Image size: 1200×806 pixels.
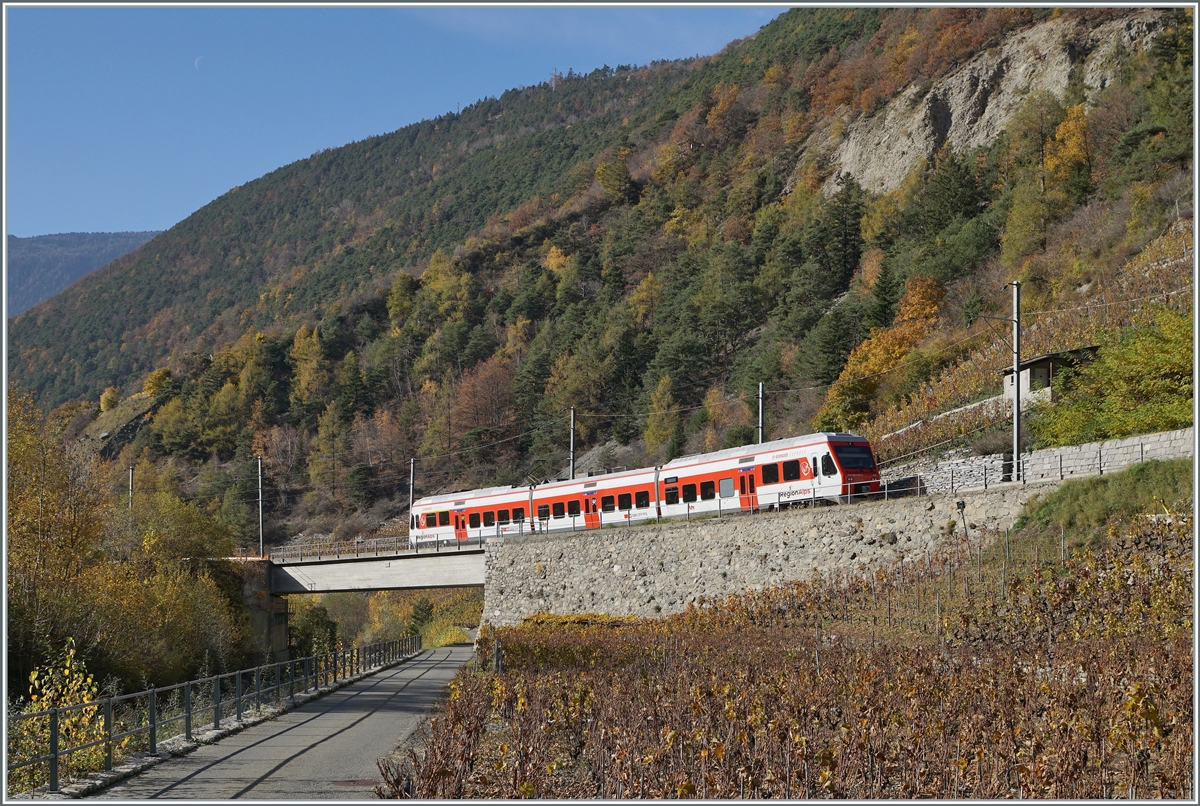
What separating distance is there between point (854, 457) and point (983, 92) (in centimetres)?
5727

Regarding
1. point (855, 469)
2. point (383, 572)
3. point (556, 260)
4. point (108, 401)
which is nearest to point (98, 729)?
point (855, 469)

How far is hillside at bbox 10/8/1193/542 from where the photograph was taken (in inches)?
2159

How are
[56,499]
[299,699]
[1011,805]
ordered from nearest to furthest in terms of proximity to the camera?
1. [1011,805]
2. [299,699]
3. [56,499]

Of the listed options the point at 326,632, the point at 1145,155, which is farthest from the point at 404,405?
the point at 1145,155

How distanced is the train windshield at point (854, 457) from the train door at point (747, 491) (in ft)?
10.9

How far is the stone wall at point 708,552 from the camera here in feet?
97.9

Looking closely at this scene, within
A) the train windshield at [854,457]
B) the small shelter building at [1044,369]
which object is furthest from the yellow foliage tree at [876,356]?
the train windshield at [854,457]

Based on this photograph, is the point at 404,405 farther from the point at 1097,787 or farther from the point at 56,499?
the point at 1097,787

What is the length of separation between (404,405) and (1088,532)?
89327mm

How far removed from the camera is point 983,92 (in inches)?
3169

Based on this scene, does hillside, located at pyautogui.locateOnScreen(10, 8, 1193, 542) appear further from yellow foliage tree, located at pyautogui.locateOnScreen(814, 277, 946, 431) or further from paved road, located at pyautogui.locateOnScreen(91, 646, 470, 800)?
paved road, located at pyautogui.locateOnScreen(91, 646, 470, 800)

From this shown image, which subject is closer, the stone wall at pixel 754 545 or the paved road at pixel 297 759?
the paved road at pixel 297 759

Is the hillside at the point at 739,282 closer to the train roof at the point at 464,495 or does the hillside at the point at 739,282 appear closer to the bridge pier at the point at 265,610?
the train roof at the point at 464,495

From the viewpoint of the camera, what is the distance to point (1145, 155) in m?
54.3
